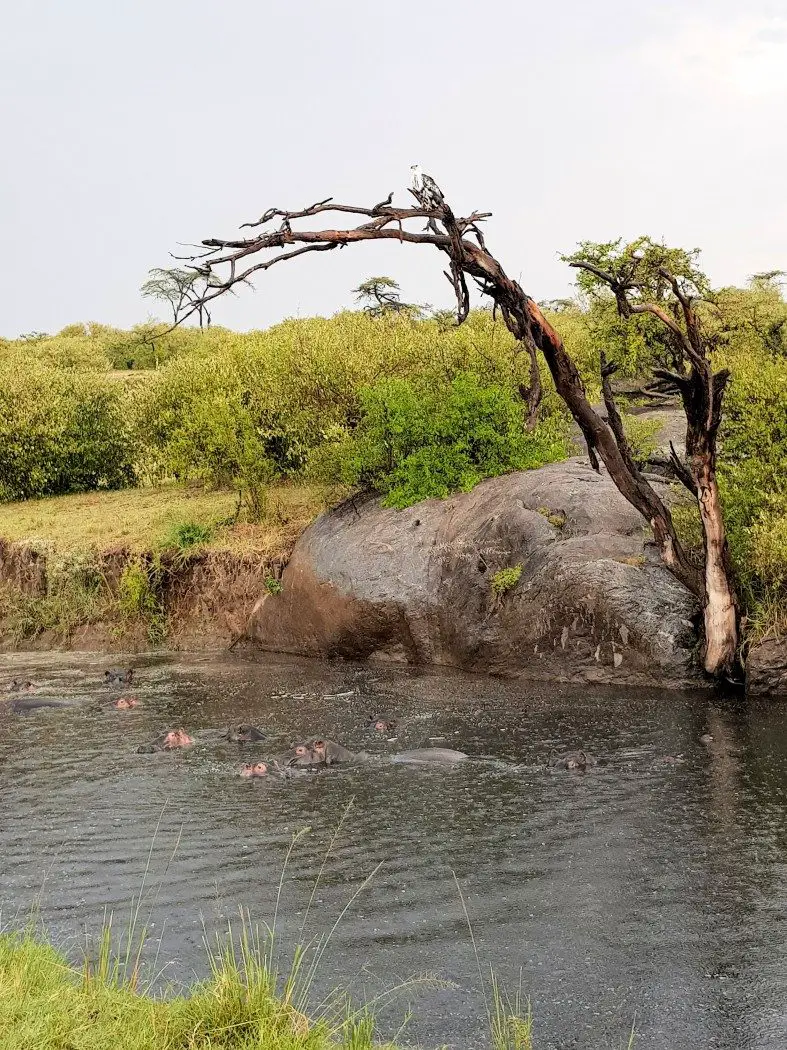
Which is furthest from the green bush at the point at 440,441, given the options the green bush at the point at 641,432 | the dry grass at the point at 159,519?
the dry grass at the point at 159,519

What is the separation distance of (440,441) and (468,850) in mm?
14317

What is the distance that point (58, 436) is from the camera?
36.3m

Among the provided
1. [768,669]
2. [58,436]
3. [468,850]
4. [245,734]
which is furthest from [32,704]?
[58,436]

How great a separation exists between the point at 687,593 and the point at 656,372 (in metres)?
4.41

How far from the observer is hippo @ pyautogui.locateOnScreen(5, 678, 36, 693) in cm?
2098

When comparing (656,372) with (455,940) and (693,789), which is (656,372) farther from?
(455,940)

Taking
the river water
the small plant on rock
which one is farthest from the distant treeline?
the river water

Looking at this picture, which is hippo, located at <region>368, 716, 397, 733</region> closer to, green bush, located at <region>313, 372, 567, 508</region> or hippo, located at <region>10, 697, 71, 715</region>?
hippo, located at <region>10, 697, 71, 715</region>

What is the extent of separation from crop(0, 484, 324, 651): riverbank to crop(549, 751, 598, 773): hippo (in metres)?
11.4

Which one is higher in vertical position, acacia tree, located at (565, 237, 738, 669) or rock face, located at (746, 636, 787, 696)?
acacia tree, located at (565, 237, 738, 669)

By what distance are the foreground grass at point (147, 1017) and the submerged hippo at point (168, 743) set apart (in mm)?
8670

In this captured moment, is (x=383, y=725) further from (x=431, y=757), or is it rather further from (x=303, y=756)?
(x=303, y=756)

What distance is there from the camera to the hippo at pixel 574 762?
47.7 ft

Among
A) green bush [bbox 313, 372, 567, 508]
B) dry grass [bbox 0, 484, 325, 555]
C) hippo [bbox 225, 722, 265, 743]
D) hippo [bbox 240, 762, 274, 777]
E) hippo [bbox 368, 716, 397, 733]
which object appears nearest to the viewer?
hippo [bbox 240, 762, 274, 777]
